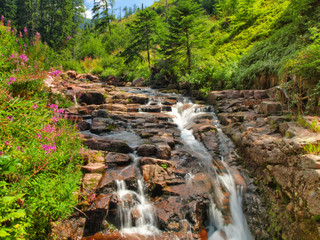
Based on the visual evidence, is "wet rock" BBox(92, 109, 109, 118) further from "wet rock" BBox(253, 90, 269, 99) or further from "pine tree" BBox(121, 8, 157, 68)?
"pine tree" BBox(121, 8, 157, 68)

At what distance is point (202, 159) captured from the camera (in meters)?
5.93

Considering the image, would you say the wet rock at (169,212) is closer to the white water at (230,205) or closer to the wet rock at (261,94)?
the white water at (230,205)

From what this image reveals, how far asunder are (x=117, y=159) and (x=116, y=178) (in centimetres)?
77

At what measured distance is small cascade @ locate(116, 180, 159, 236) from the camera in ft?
13.0

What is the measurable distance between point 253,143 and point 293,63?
8.29ft

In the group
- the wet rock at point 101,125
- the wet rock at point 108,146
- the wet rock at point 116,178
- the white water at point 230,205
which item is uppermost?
the wet rock at point 101,125

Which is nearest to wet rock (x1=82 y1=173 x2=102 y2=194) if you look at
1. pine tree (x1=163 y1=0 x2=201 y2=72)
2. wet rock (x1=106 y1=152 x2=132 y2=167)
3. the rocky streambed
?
the rocky streambed

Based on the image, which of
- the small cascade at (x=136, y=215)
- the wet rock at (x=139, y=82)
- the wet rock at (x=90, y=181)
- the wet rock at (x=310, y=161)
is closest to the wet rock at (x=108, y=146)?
the wet rock at (x=90, y=181)

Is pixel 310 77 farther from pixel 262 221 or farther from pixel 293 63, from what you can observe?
pixel 262 221

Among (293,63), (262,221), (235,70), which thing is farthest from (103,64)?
(262,221)

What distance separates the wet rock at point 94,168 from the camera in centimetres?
448

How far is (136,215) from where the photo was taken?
411 centimetres

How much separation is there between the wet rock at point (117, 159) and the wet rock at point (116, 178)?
0.24 m

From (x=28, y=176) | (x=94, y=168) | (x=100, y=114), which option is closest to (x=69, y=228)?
(x=28, y=176)
